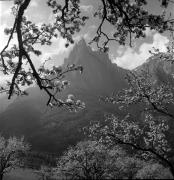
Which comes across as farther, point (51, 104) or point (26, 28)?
point (26, 28)

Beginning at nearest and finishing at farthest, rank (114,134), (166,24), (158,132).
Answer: (166,24) → (114,134) → (158,132)

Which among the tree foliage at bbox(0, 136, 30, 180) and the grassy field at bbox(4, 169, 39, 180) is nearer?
the tree foliage at bbox(0, 136, 30, 180)

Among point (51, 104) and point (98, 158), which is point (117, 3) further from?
point (98, 158)

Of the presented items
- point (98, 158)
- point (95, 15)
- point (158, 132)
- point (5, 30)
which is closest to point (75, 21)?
point (95, 15)

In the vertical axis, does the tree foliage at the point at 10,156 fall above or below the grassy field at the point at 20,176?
below

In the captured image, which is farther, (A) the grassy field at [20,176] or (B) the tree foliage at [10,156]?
(A) the grassy field at [20,176]

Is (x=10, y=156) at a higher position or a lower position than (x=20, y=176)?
lower

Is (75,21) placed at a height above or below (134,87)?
below

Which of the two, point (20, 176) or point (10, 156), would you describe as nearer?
point (10, 156)

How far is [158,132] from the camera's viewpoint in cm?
2720

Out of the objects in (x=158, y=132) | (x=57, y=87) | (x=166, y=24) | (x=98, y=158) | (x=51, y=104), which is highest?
(x=98, y=158)

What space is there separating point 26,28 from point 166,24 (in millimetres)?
6610

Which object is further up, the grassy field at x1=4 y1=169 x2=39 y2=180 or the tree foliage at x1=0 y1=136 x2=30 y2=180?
the grassy field at x1=4 y1=169 x2=39 y2=180

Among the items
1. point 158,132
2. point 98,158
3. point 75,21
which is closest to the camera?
point 75,21
